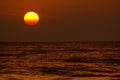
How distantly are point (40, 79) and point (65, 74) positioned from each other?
15.7 feet

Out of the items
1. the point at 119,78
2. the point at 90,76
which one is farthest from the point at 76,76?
the point at 119,78

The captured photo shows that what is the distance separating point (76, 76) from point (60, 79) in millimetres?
2769

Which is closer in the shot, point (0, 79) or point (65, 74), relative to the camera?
point (0, 79)

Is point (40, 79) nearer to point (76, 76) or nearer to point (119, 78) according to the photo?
point (76, 76)

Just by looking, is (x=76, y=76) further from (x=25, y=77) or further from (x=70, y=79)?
(x=25, y=77)

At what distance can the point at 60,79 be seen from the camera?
30.1 m

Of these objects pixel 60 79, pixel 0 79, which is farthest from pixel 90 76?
pixel 0 79

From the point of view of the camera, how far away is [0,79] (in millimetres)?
29328

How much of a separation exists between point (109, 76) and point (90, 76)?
160 centimetres

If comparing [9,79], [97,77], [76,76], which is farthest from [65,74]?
[9,79]

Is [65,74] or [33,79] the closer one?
[33,79]

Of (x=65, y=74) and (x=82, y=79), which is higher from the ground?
(x=65, y=74)

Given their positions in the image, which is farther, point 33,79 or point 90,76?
point 90,76

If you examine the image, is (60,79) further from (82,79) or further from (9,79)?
(9,79)
